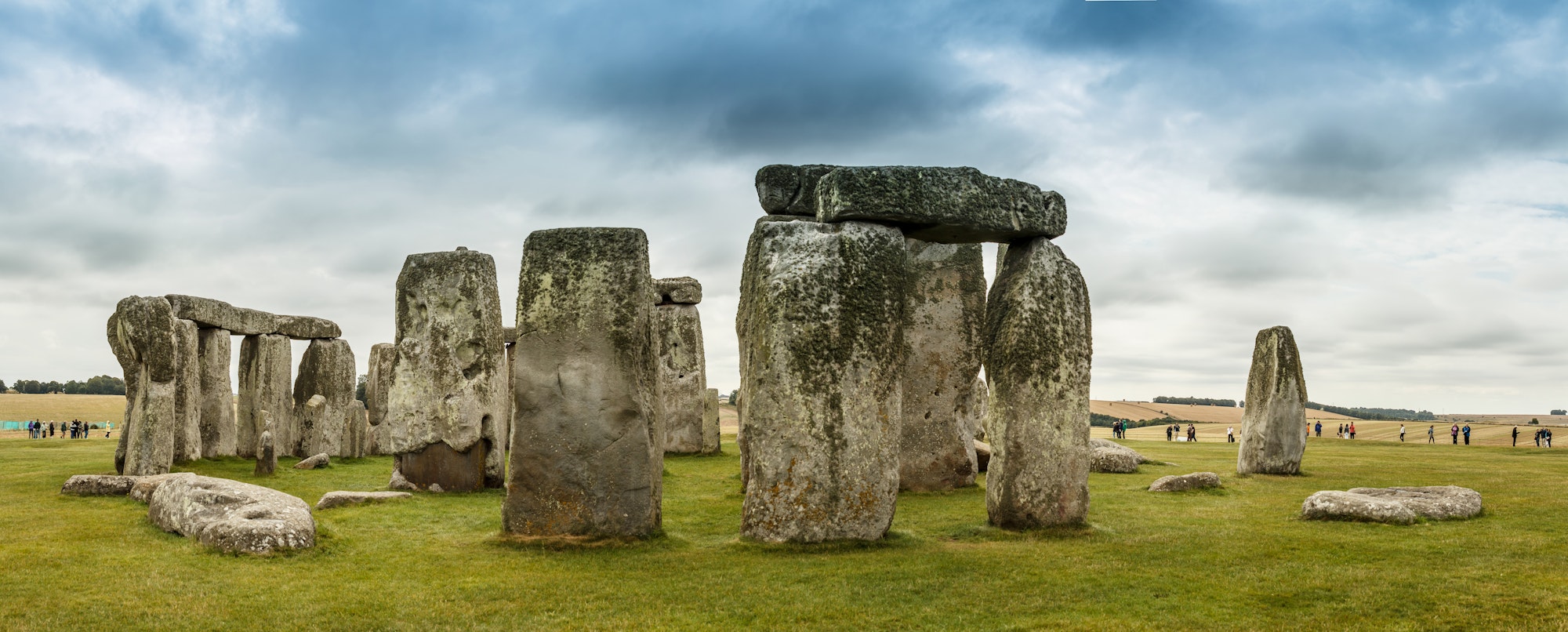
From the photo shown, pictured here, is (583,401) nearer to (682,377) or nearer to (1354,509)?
(1354,509)

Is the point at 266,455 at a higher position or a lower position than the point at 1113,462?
higher

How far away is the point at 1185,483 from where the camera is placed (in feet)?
51.1

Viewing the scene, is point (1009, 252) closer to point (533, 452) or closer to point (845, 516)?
point (845, 516)

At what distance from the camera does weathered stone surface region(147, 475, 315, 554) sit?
9578 mm

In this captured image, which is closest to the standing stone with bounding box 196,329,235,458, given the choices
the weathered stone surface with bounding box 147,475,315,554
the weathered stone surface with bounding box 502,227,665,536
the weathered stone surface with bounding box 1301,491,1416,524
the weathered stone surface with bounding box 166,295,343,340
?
the weathered stone surface with bounding box 166,295,343,340

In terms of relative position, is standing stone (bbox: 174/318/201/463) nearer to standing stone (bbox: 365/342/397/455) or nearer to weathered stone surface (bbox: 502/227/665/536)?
standing stone (bbox: 365/342/397/455)

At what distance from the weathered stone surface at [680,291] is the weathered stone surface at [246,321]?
7913 mm

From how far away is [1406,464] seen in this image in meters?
22.0

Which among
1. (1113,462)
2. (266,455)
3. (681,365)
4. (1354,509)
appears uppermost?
(681,365)

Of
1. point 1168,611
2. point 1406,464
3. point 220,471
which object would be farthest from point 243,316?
point 1406,464

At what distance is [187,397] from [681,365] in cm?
1055

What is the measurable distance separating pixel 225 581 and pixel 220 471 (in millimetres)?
11514

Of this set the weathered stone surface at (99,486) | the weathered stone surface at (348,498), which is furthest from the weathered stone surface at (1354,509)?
the weathered stone surface at (99,486)

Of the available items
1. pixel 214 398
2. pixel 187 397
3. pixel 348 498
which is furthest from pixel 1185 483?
pixel 214 398
